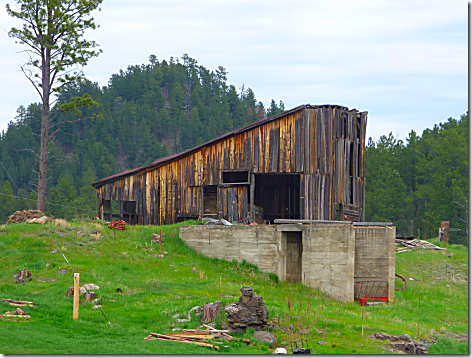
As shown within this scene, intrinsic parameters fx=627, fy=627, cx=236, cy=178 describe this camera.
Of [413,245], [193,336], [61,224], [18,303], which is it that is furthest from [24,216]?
[413,245]

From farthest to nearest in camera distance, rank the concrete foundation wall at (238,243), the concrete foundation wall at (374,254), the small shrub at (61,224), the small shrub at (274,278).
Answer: the small shrub at (61,224), the concrete foundation wall at (374,254), the concrete foundation wall at (238,243), the small shrub at (274,278)

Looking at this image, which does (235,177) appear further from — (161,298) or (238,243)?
(161,298)

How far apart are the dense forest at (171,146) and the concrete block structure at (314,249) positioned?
21521mm

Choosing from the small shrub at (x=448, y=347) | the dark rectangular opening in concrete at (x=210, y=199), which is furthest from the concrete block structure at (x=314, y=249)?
the small shrub at (x=448, y=347)

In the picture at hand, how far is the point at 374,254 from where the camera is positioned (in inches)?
1288

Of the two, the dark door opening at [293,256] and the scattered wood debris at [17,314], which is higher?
the dark door opening at [293,256]

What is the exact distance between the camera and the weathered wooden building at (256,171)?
133 feet

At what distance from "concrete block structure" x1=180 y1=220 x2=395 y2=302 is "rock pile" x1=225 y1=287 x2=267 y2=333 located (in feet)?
30.2

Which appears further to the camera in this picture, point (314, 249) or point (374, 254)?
point (374, 254)

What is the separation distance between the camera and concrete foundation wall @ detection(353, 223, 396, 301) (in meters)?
32.5

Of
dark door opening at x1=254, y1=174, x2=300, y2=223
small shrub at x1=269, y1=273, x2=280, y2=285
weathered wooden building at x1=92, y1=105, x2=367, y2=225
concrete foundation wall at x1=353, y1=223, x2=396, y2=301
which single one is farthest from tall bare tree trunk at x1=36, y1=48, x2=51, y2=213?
concrete foundation wall at x1=353, y1=223, x2=396, y2=301

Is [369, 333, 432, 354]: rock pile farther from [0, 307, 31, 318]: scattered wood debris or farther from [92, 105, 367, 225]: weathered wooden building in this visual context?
[92, 105, 367, 225]: weathered wooden building

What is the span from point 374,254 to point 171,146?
100260mm

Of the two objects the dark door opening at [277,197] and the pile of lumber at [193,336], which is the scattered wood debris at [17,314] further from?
the dark door opening at [277,197]
